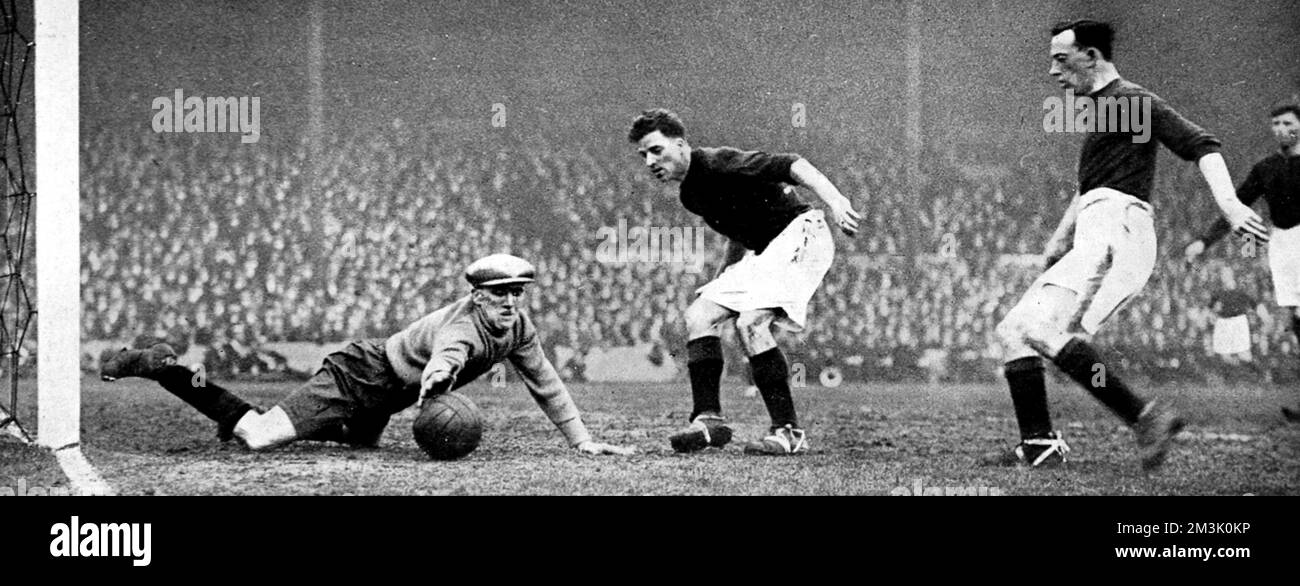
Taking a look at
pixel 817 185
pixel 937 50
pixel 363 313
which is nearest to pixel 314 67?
pixel 363 313

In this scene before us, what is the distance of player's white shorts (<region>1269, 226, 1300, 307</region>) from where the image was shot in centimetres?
506

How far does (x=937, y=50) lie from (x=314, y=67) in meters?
2.28

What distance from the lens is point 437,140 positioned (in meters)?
5.11

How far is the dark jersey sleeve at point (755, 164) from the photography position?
16.4 feet

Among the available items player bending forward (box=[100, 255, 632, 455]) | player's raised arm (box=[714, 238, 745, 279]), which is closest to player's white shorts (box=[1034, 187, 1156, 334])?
player's raised arm (box=[714, 238, 745, 279])

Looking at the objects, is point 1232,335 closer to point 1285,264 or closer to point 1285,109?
point 1285,264

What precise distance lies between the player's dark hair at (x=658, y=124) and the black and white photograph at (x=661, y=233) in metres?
0.01

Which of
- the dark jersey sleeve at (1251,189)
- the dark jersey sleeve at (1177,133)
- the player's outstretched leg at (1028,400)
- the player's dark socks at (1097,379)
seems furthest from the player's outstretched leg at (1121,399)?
the dark jersey sleeve at (1177,133)

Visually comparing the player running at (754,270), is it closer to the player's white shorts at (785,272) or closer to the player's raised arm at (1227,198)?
the player's white shorts at (785,272)

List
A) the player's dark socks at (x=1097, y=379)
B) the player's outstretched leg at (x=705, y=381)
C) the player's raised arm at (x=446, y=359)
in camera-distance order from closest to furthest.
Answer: the player's raised arm at (x=446, y=359) < the player's dark socks at (x=1097, y=379) < the player's outstretched leg at (x=705, y=381)

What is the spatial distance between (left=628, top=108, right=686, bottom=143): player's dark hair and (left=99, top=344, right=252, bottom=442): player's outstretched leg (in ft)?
5.70

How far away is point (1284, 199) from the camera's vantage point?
5062mm

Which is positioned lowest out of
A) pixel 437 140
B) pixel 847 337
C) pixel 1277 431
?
pixel 1277 431
